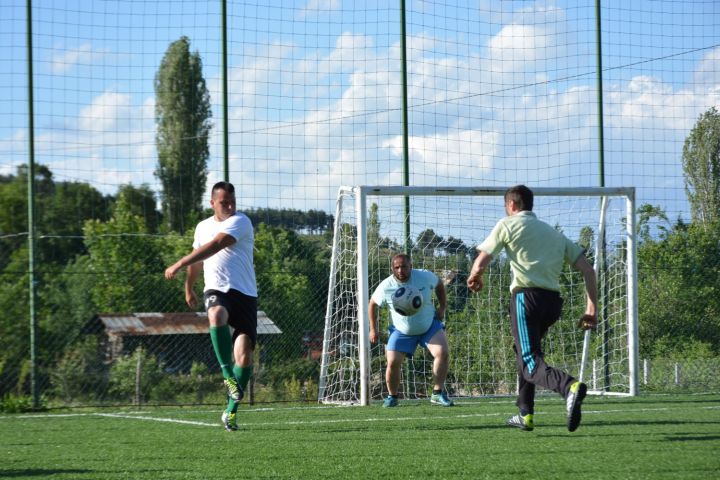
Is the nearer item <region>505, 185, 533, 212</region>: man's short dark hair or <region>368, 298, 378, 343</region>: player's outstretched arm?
<region>505, 185, 533, 212</region>: man's short dark hair

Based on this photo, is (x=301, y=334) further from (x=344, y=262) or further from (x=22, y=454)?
(x=22, y=454)

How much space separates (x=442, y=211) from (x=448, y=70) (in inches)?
79.5

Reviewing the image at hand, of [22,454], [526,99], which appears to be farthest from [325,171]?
[22,454]

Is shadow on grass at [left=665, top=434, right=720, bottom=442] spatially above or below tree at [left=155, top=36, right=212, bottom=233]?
below

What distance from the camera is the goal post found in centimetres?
1202

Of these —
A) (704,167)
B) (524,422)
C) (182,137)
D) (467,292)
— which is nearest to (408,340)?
(467,292)

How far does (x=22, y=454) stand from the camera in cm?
630

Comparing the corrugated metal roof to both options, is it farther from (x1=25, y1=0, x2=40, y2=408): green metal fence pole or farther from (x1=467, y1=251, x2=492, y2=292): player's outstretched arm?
(x1=467, y1=251, x2=492, y2=292): player's outstretched arm

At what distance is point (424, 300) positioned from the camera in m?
10.7

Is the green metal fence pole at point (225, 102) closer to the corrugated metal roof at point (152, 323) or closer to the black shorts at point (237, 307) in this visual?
the corrugated metal roof at point (152, 323)

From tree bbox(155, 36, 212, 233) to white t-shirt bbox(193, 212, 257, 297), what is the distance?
6.98 m

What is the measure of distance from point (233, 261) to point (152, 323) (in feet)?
24.1

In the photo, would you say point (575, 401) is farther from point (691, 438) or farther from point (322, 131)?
point (322, 131)

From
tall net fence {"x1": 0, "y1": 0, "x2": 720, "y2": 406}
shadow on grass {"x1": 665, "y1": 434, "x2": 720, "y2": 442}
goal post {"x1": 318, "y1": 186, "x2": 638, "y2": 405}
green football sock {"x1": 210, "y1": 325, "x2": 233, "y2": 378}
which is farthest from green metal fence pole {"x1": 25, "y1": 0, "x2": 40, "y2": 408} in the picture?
shadow on grass {"x1": 665, "y1": 434, "x2": 720, "y2": 442}
